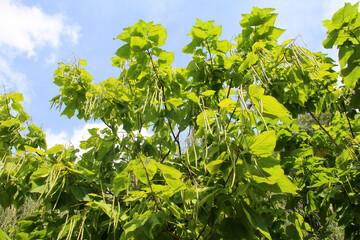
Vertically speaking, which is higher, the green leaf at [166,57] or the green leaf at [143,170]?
the green leaf at [166,57]

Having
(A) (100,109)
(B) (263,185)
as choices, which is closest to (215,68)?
(A) (100,109)

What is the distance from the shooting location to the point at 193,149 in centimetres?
126

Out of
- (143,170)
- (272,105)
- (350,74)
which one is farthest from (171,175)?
(350,74)

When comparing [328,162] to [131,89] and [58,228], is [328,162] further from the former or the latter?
[58,228]

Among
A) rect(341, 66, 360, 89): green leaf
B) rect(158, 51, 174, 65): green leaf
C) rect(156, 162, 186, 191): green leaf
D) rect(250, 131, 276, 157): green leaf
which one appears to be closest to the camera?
rect(250, 131, 276, 157): green leaf

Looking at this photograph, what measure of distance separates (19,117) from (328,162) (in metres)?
2.82

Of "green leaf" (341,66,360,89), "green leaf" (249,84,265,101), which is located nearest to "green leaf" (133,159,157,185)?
"green leaf" (249,84,265,101)

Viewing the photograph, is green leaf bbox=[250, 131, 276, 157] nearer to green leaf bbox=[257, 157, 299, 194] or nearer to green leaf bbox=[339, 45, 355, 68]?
green leaf bbox=[257, 157, 299, 194]

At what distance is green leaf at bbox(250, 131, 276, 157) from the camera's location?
2.82 ft

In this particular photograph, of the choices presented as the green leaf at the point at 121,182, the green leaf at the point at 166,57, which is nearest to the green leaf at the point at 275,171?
the green leaf at the point at 121,182

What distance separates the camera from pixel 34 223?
156 cm

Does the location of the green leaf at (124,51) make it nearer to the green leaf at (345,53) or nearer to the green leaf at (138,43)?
the green leaf at (138,43)

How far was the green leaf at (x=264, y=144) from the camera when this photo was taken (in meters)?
0.86

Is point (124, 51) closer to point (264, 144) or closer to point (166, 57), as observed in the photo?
point (166, 57)
